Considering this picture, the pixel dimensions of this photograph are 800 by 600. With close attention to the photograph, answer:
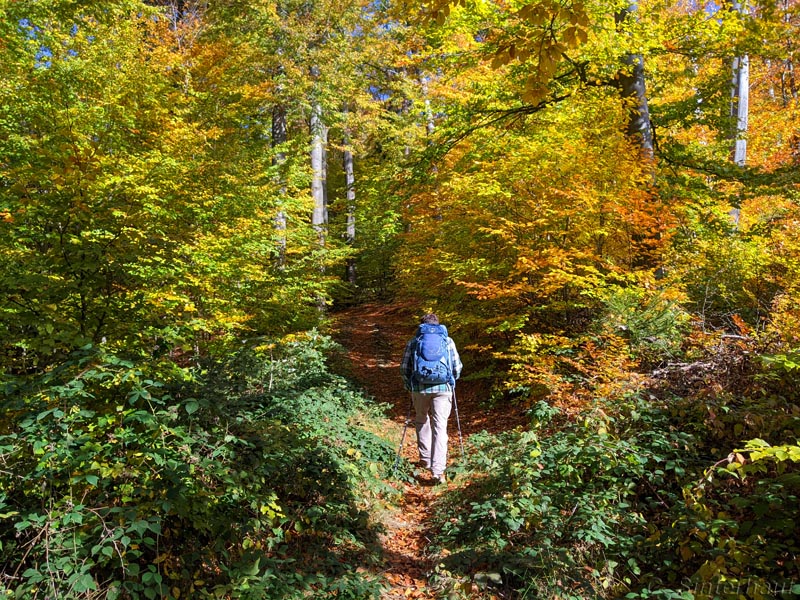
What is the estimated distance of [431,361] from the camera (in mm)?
5730

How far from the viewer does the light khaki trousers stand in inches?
225

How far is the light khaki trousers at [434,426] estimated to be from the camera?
18.7ft

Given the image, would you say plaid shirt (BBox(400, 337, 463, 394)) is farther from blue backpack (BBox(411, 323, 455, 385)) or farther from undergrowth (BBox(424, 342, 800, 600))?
undergrowth (BBox(424, 342, 800, 600))

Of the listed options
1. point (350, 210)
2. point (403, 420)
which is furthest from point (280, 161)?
point (403, 420)

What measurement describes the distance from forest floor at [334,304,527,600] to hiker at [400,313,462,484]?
32 cm

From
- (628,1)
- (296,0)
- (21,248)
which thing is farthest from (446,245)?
(296,0)

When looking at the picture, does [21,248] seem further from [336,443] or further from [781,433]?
[781,433]

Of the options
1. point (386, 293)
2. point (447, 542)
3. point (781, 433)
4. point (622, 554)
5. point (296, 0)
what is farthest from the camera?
point (386, 293)

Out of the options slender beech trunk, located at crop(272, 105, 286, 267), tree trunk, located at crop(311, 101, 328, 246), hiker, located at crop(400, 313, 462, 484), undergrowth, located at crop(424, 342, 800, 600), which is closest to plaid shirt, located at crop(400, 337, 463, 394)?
hiker, located at crop(400, 313, 462, 484)

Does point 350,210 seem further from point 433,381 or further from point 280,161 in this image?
point 433,381

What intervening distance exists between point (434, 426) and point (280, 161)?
880 centimetres

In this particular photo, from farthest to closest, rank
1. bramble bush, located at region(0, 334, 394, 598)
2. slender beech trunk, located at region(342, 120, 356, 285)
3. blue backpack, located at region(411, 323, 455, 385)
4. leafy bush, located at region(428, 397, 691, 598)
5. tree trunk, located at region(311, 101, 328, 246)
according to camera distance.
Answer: slender beech trunk, located at region(342, 120, 356, 285) < tree trunk, located at region(311, 101, 328, 246) < blue backpack, located at region(411, 323, 455, 385) < leafy bush, located at region(428, 397, 691, 598) < bramble bush, located at region(0, 334, 394, 598)

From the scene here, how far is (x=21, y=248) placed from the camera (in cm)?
484

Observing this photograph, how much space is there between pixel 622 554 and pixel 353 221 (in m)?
16.6
